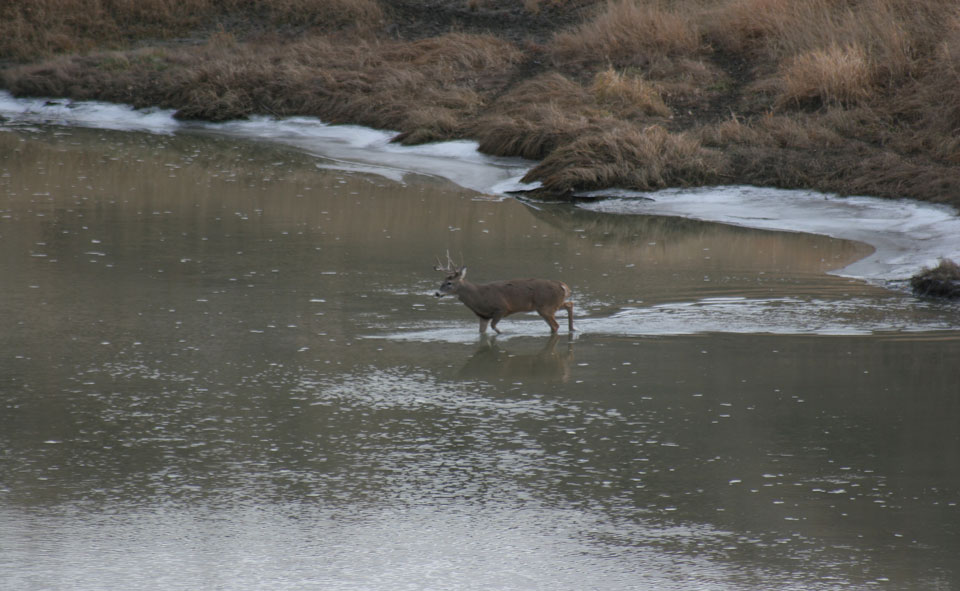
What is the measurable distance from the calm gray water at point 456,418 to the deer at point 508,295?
0.96 feet

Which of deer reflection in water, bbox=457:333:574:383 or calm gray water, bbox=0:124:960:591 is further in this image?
deer reflection in water, bbox=457:333:574:383

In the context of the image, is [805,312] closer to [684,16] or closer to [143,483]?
[143,483]

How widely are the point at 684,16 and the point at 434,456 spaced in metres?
21.6

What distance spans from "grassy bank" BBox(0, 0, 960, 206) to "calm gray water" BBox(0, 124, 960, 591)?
4032mm

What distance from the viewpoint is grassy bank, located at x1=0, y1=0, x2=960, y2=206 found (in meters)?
18.5

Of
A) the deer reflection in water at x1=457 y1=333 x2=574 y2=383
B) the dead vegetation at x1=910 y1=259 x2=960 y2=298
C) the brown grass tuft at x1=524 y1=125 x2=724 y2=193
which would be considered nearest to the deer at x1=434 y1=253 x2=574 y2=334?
the deer reflection in water at x1=457 y1=333 x2=574 y2=383

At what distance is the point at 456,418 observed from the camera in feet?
26.6

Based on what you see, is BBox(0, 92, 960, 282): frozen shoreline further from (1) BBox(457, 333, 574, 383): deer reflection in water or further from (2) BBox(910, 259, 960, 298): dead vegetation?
(1) BBox(457, 333, 574, 383): deer reflection in water

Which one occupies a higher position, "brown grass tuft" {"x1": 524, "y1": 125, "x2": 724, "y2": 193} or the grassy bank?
the grassy bank

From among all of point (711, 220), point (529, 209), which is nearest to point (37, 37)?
point (529, 209)

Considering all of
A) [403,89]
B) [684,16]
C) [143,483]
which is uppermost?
[684,16]

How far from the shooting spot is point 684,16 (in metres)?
27.2

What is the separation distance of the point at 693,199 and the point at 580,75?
27.7ft

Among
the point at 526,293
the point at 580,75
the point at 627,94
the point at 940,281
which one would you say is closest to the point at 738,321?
the point at 526,293
